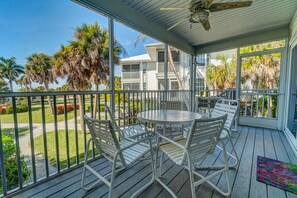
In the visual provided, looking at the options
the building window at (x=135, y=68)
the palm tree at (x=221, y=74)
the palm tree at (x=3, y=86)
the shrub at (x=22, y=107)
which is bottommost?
the shrub at (x=22, y=107)

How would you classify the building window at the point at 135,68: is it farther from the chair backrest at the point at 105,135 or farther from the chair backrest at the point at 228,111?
the chair backrest at the point at 105,135

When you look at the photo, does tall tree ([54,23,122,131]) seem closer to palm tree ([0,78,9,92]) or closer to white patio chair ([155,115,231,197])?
palm tree ([0,78,9,92])

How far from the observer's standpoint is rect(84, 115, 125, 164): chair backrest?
4.25ft

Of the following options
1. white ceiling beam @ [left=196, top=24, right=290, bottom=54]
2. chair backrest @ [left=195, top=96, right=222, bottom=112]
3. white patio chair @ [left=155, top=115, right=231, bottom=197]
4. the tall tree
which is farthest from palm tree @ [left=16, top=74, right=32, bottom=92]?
white ceiling beam @ [left=196, top=24, right=290, bottom=54]

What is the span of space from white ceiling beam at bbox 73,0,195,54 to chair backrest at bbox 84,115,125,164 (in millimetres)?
1667

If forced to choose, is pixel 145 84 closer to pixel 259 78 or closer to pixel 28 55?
pixel 259 78

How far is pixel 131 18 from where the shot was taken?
2787 millimetres

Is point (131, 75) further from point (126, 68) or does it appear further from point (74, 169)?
point (74, 169)

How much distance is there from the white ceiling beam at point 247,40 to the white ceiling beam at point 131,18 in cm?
148

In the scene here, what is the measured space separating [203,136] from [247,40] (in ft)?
13.9

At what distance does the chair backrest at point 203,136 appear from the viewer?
1.28 metres

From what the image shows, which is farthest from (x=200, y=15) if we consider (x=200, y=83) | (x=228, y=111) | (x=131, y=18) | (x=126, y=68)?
(x=126, y=68)

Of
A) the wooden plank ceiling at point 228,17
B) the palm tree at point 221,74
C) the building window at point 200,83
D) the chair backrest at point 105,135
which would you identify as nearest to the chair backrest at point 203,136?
the chair backrest at point 105,135

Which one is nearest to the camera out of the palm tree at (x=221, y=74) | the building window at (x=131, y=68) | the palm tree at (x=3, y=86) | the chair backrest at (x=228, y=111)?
the palm tree at (x=3, y=86)
